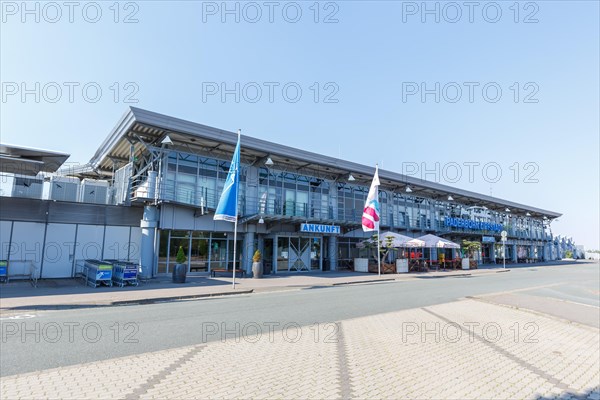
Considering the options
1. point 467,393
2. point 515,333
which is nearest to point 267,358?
point 467,393

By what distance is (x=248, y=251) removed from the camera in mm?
23172

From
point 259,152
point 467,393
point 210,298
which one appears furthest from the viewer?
point 259,152

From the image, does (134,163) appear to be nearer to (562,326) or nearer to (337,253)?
(337,253)

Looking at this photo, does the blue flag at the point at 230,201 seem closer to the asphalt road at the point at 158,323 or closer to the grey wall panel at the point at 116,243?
the asphalt road at the point at 158,323

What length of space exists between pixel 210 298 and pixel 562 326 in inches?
419

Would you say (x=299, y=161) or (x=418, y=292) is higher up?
(x=299, y=161)

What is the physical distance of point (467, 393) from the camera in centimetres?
457

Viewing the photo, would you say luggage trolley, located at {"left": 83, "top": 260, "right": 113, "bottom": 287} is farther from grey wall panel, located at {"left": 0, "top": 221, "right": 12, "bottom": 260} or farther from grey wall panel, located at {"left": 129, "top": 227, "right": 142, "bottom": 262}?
grey wall panel, located at {"left": 0, "top": 221, "right": 12, "bottom": 260}

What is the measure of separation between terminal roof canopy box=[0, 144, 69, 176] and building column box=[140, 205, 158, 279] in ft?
15.6

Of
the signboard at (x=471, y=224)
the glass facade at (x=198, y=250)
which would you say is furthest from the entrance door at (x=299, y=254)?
the signboard at (x=471, y=224)

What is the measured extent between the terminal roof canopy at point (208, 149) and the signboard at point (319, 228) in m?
4.52

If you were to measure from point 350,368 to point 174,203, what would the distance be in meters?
16.9

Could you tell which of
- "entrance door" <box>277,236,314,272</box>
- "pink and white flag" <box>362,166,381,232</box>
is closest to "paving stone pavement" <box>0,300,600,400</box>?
"pink and white flag" <box>362,166,381,232</box>

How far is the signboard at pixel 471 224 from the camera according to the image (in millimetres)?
39531
